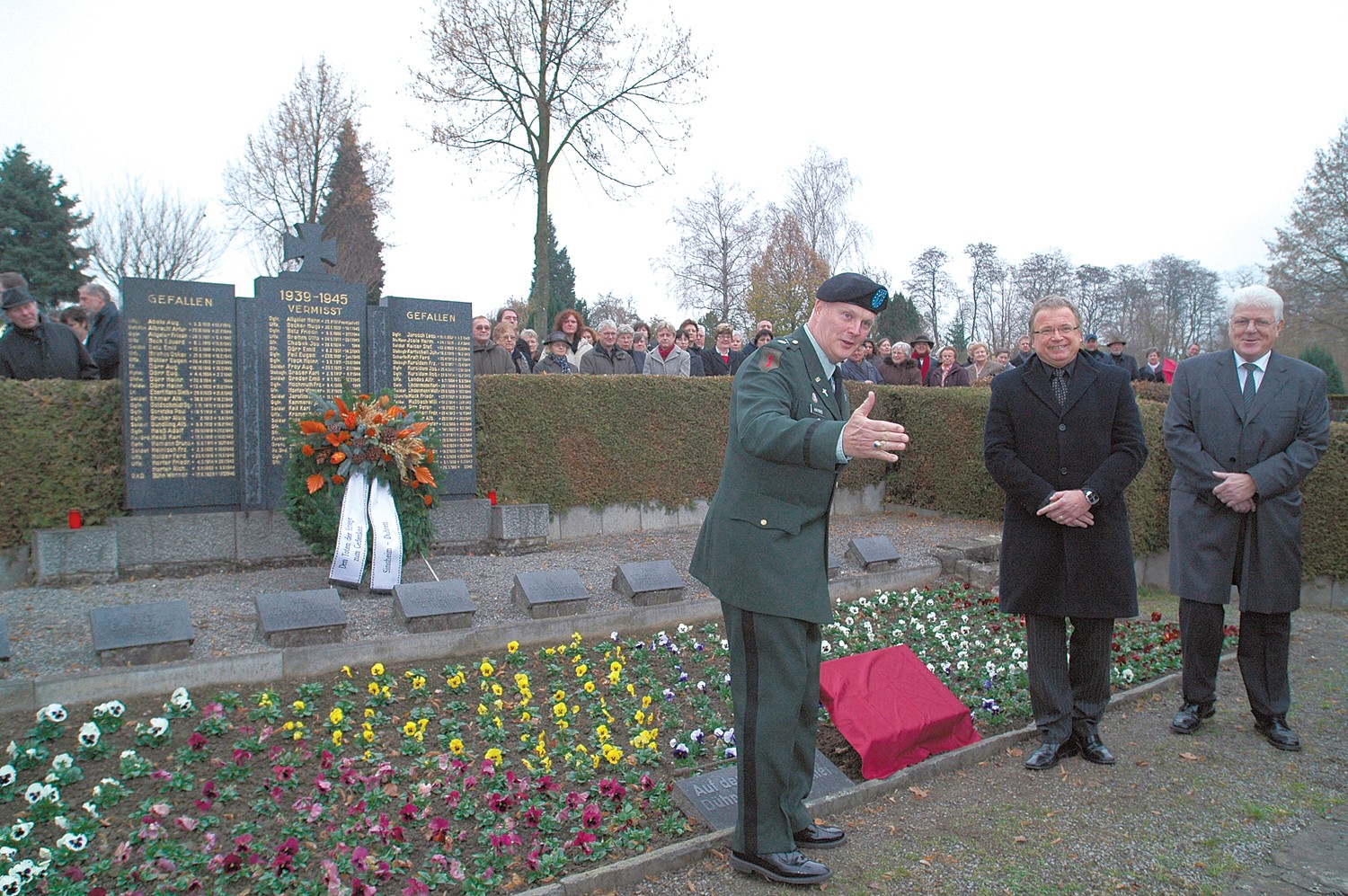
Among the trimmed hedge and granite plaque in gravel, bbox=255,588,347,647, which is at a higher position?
the trimmed hedge

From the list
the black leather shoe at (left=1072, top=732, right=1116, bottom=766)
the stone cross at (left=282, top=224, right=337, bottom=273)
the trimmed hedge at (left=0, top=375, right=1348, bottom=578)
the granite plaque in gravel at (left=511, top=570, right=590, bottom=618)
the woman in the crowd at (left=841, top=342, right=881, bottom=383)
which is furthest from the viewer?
the woman in the crowd at (left=841, top=342, right=881, bottom=383)

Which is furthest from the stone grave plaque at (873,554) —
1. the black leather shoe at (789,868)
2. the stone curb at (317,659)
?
the black leather shoe at (789,868)

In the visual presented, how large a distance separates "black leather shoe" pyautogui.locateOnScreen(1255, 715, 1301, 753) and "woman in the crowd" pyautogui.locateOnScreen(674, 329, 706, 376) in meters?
7.23

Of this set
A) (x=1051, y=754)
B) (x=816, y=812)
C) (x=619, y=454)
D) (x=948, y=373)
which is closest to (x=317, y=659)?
(x=816, y=812)

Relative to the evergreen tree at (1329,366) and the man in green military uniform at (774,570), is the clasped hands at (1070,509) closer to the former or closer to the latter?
the man in green military uniform at (774,570)

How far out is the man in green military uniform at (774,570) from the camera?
10.1 feet

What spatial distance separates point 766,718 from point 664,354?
26.4 ft

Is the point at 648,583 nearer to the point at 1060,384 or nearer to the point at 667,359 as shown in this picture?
the point at 1060,384

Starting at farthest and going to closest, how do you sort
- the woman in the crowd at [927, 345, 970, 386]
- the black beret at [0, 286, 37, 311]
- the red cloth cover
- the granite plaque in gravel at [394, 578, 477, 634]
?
the woman in the crowd at [927, 345, 970, 386] → the black beret at [0, 286, 37, 311] → the granite plaque in gravel at [394, 578, 477, 634] → the red cloth cover

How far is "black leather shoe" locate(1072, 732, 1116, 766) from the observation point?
4.25 meters

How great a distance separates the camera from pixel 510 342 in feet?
32.1

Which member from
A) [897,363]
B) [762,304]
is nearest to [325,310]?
[897,363]

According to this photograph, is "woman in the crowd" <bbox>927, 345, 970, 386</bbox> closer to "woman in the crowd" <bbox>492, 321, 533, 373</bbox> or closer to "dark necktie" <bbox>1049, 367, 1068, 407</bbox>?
"woman in the crowd" <bbox>492, 321, 533, 373</bbox>

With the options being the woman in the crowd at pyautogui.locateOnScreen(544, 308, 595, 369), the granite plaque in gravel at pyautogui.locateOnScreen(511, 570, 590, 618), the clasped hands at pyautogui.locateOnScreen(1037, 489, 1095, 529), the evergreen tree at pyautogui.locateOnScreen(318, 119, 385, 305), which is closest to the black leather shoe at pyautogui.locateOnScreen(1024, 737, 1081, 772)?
the clasped hands at pyautogui.locateOnScreen(1037, 489, 1095, 529)
